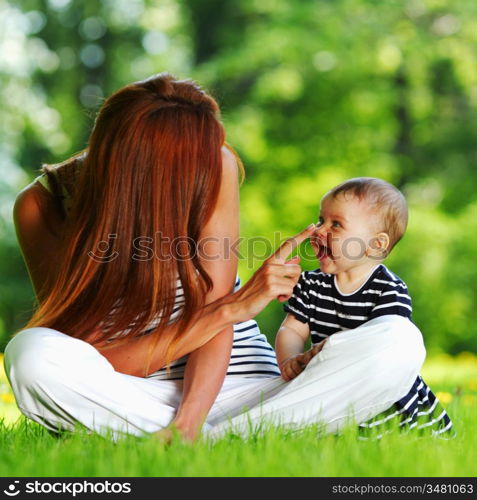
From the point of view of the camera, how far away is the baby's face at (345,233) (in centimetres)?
250

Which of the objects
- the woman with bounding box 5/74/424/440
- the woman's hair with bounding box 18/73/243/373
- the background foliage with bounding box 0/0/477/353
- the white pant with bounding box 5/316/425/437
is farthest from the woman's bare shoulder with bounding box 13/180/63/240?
the background foliage with bounding box 0/0/477/353

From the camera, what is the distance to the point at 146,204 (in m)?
2.43

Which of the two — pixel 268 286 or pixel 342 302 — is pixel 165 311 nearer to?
pixel 268 286

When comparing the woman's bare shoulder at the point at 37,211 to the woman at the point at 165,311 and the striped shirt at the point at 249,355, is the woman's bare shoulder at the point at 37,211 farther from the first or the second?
the striped shirt at the point at 249,355

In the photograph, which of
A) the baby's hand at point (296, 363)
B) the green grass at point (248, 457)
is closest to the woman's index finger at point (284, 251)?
the baby's hand at point (296, 363)

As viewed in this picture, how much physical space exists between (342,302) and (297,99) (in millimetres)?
7082

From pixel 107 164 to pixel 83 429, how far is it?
821 millimetres

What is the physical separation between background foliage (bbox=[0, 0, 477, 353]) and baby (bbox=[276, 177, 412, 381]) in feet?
18.7

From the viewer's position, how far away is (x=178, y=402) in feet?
7.91

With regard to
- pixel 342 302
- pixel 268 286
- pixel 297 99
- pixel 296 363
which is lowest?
pixel 296 363

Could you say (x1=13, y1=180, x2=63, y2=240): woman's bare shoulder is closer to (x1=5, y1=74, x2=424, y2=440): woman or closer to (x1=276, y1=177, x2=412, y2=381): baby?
(x1=5, y1=74, x2=424, y2=440): woman

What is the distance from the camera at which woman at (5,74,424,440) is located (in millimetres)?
2246

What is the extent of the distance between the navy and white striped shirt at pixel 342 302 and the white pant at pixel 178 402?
0.48ft

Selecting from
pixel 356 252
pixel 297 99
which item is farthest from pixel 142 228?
pixel 297 99
